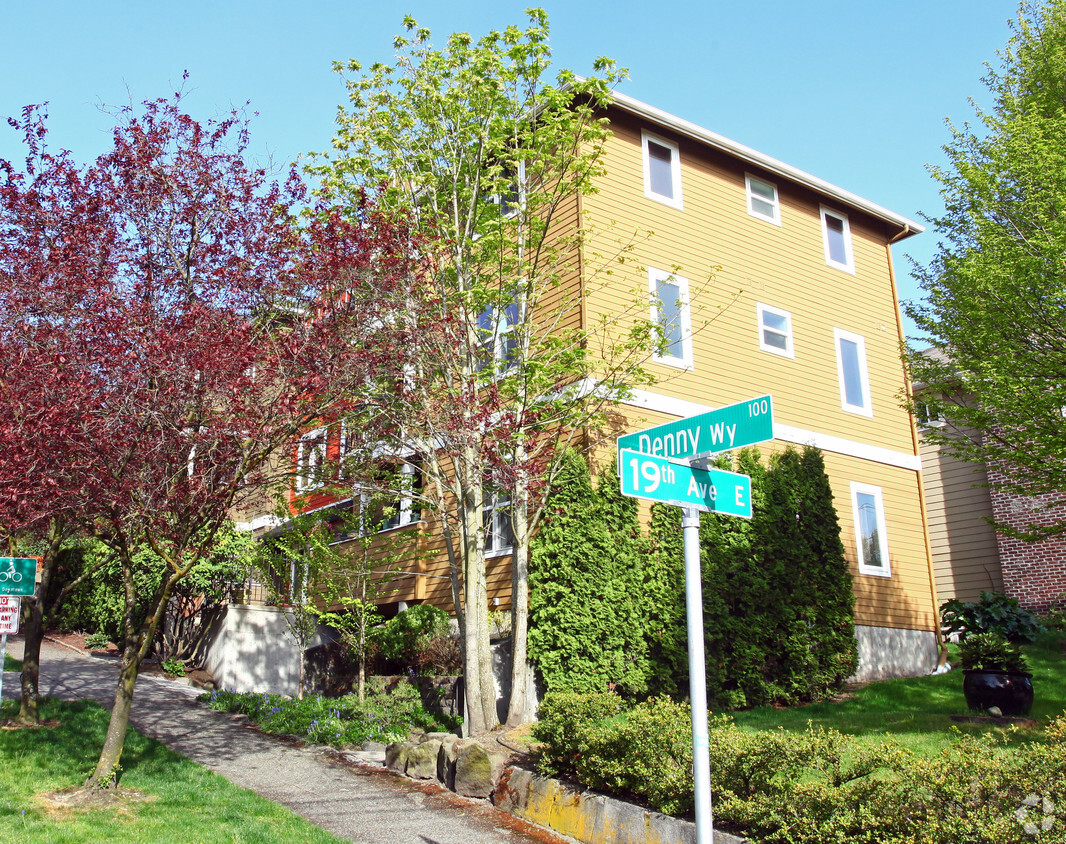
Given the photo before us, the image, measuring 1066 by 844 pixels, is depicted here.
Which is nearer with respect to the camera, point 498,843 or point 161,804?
point 498,843

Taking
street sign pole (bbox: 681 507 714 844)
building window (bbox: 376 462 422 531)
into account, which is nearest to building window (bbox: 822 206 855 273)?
building window (bbox: 376 462 422 531)

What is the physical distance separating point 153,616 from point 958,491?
19955mm

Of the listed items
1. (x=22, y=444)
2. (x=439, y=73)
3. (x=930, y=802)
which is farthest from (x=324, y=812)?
(x=439, y=73)

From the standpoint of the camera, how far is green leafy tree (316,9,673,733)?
40.7 feet

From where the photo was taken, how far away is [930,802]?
621 centimetres

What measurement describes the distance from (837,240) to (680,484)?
17055mm

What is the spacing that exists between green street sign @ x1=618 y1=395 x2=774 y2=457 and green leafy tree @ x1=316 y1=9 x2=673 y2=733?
266 inches

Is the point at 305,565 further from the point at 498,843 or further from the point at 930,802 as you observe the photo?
the point at 930,802

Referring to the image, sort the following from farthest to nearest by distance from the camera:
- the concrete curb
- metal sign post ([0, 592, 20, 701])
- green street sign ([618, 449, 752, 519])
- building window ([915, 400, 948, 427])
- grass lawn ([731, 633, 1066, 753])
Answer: building window ([915, 400, 948, 427])
grass lawn ([731, 633, 1066, 753])
metal sign post ([0, 592, 20, 701])
the concrete curb
green street sign ([618, 449, 752, 519])

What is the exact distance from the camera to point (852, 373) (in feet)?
64.2

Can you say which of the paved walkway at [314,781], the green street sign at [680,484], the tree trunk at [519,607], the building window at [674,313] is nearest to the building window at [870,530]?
the building window at [674,313]

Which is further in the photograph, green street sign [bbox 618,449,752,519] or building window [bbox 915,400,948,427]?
building window [bbox 915,400,948,427]

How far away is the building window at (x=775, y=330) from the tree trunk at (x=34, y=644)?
12716mm

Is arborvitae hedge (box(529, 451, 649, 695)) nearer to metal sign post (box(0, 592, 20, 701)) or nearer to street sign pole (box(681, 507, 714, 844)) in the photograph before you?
metal sign post (box(0, 592, 20, 701))
